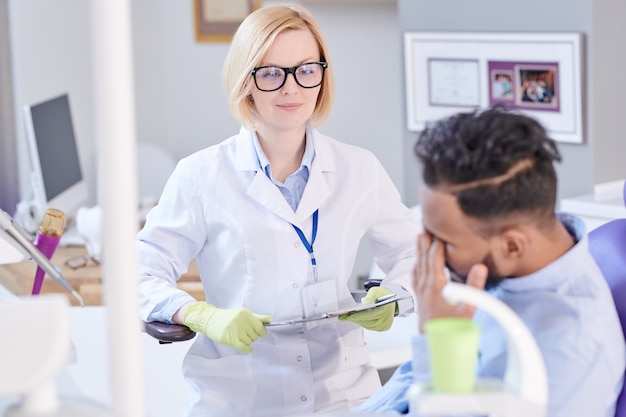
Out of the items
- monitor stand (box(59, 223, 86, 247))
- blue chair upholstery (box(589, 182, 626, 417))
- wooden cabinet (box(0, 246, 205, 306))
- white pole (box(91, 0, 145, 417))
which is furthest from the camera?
monitor stand (box(59, 223, 86, 247))

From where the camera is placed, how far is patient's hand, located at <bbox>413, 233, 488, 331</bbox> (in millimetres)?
1413

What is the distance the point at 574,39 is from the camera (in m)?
3.53

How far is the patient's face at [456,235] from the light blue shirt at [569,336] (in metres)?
0.08

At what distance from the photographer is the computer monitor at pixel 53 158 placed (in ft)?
12.8

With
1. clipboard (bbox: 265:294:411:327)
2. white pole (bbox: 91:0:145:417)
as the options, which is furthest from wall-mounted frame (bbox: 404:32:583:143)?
white pole (bbox: 91:0:145:417)

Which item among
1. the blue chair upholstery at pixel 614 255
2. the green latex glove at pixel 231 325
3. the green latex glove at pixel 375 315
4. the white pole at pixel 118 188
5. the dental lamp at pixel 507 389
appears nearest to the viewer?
the white pole at pixel 118 188

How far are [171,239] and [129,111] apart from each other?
1.17 meters

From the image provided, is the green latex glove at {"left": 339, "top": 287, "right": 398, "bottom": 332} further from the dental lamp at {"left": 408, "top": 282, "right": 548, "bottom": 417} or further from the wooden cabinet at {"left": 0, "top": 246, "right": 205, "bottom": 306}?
the wooden cabinet at {"left": 0, "top": 246, "right": 205, "bottom": 306}

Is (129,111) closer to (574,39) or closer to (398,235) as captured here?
(398,235)

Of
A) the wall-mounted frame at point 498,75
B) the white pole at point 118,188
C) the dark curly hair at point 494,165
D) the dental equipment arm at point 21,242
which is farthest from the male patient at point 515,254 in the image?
the wall-mounted frame at point 498,75

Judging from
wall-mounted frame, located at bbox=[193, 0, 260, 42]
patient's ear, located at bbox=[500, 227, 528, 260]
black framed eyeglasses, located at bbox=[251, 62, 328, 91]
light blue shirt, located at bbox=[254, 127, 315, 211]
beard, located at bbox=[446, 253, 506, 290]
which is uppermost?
wall-mounted frame, located at bbox=[193, 0, 260, 42]

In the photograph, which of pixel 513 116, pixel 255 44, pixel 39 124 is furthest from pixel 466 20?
pixel 513 116

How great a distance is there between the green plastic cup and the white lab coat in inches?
40.1

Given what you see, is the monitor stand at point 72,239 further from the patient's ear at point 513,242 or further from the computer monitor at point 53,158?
the patient's ear at point 513,242
